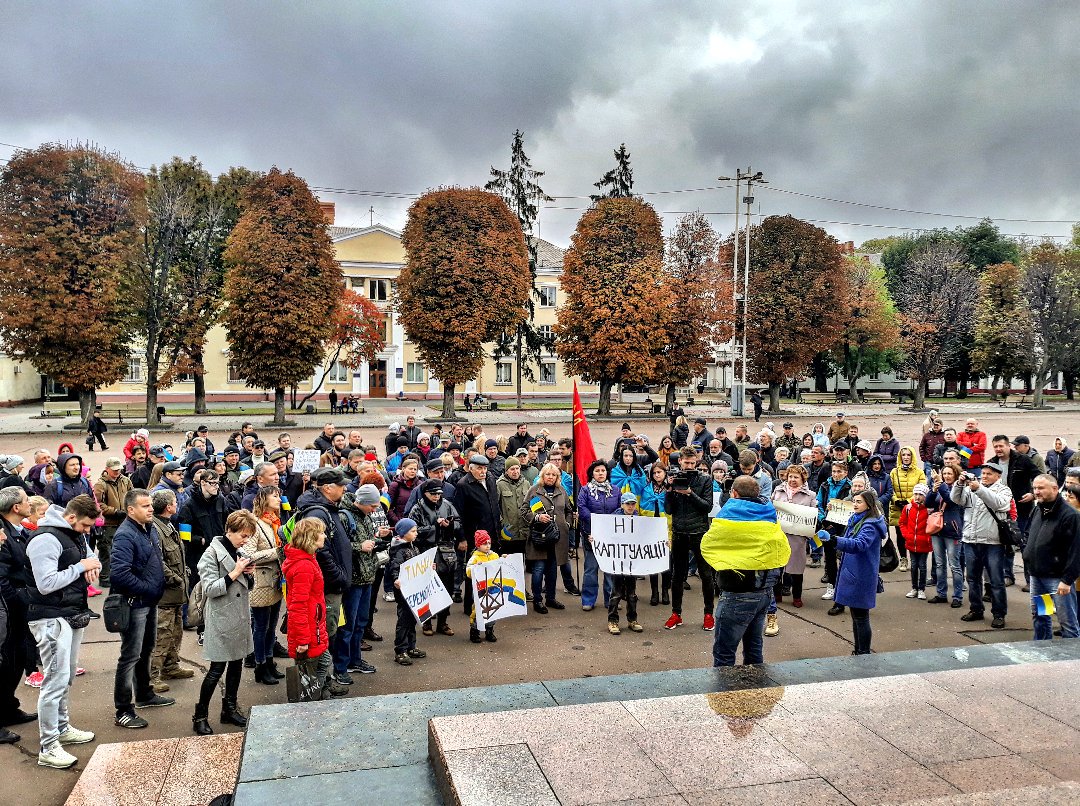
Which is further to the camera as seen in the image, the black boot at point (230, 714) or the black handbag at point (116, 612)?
the black boot at point (230, 714)

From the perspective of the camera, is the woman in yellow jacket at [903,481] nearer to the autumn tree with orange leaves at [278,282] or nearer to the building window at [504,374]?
the autumn tree with orange leaves at [278,282]

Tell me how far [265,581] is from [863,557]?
5789 millimetres

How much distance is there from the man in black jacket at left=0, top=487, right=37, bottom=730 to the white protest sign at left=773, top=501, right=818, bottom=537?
8.36m

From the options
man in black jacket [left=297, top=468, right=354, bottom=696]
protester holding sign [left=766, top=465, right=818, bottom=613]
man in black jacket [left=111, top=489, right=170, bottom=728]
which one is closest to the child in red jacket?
protester holding sign [left=766, top=465, right=818, bottom=613]

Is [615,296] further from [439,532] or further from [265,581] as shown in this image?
[265,581]

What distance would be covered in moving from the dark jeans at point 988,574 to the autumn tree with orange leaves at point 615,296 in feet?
102

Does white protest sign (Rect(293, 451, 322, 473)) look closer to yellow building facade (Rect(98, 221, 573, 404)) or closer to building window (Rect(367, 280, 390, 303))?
yellow building facade (Rect(98, 221, 573, 404))

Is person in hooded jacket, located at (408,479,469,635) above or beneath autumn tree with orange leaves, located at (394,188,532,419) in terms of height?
beneath

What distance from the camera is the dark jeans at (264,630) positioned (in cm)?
737

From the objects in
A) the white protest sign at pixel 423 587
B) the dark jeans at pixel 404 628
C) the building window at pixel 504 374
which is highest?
the building window at pixel 504 374

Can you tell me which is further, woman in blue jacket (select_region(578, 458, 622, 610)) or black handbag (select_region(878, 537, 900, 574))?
woman in blue jacket (select_region(578, 458, 622, 610))

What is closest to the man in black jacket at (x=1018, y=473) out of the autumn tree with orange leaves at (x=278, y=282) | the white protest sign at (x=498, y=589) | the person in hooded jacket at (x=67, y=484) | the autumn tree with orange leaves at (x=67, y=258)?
the white protest sign at (x=498, y=589)

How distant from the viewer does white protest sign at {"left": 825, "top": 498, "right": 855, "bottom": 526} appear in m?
10.1

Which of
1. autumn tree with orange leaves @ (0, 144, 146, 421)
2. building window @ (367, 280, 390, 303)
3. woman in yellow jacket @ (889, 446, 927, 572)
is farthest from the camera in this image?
building window @ (367, 280, 390, 303)
